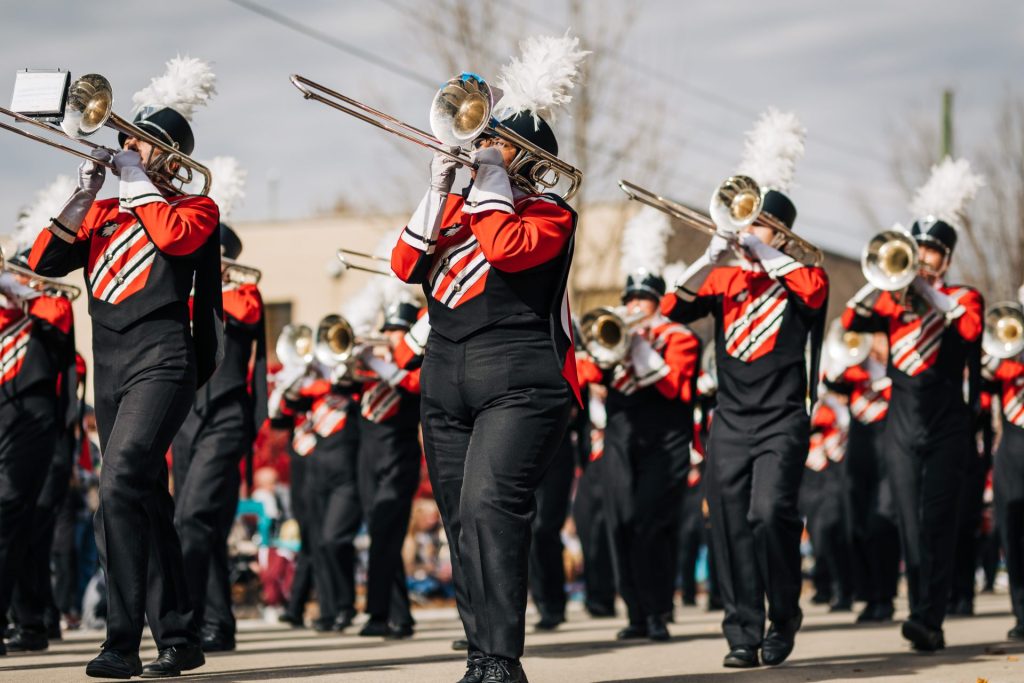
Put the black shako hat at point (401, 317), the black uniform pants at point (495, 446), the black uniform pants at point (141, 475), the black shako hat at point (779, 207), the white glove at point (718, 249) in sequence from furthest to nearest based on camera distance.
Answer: the black shako hat at point (401, 317), the black shako hat at point (779, 207), the white glove at point (718, 249), the black uniform pants at point (141, 475), the black uniform pants at point (495, 446)

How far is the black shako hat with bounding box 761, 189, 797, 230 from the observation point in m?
8.38

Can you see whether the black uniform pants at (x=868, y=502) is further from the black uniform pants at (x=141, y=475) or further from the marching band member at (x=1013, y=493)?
the black uniform pants at (x=141, y=475)

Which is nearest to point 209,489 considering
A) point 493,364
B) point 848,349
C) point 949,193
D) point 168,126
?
point 168,126

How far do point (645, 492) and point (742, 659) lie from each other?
2.50 meters

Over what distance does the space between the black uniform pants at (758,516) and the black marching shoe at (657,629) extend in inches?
60.1

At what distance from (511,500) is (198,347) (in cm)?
189

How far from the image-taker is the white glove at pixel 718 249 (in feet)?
26.1

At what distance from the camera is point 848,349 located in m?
13.5

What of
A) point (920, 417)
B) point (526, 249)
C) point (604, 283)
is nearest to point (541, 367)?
point (526, 249)

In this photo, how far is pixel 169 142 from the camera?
23.1 ft

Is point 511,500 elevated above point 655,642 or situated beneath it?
elevated above

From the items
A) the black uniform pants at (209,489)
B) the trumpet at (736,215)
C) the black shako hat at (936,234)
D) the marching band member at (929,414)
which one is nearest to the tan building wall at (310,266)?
the black shako hat at (936,234)

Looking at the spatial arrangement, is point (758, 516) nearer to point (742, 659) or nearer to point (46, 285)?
point (742, 659)

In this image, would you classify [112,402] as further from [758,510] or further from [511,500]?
[758,510]
